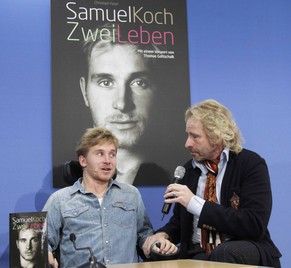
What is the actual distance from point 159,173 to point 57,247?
0.80m

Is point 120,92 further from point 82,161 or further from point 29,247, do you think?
point 29,247

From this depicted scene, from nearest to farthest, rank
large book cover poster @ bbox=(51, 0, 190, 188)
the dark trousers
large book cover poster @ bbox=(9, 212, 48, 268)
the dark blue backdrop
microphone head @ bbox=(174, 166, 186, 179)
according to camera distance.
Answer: large book cover poster @ bbox=(9, 212, 48, 268) → the dark trousers → microphone head @ bbox=(174, 166, 186, 179) → the dark blue backdrop → large book cover poster @ bbox=(51, 0, 190, 188)

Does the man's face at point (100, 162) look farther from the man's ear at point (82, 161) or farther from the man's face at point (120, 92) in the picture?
the man's face at point (120, 92)

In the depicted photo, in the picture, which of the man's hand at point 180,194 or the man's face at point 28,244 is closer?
the man's face at point 28,244

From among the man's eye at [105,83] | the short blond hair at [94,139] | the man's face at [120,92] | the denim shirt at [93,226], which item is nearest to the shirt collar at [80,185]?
the denim shirt at [93,226]

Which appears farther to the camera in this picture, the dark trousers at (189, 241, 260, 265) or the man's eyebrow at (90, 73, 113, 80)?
the man's eyebrow at (90, 73, 113, 80)

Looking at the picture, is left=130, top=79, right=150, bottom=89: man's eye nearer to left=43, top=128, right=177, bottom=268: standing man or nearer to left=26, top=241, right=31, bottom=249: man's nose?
left=43, top=128, right=177, bottom=268: standing man

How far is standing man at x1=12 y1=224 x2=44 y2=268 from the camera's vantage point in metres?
1.83

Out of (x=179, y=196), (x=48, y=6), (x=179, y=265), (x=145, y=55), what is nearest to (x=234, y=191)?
(x=179, y=196)

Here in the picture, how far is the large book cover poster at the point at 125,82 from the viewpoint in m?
3.14

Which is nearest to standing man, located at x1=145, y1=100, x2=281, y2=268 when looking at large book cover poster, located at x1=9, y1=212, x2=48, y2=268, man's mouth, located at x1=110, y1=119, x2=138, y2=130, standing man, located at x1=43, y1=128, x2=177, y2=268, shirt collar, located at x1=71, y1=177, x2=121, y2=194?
standing man, located at x1=43, y1=128, x2=177, y2=268

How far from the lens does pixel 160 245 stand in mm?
2480

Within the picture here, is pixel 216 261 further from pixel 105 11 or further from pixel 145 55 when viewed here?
pixel 105 11

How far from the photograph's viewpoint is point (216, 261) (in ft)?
7.59
